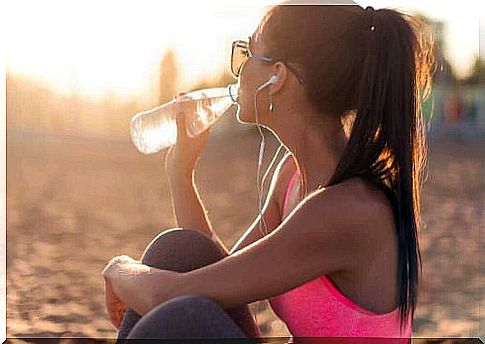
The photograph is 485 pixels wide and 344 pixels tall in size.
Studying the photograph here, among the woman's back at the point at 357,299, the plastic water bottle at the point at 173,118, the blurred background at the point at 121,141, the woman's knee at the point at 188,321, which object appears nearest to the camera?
the woman's knee at the point at 188,321

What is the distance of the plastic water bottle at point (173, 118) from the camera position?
209 centimetres

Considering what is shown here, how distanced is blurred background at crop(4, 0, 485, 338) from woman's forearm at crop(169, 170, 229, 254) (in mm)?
87

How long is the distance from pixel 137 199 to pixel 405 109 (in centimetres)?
81

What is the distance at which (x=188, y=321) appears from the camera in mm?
1534

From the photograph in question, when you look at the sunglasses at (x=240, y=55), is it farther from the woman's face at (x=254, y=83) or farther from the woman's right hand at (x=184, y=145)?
the woman's right hand at (x=184, y=145)

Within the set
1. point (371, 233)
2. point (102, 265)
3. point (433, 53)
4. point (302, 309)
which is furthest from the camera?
point (102, 265)

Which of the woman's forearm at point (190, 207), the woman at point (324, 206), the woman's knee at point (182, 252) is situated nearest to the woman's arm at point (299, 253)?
the woman at point (324, 206)

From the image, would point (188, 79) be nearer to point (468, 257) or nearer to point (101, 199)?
point (101, 199)

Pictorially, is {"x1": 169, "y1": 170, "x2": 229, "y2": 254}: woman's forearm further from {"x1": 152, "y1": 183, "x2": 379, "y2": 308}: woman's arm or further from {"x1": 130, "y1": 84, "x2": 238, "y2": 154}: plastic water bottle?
{"x1": 152, "y1": 183, "x2": 379, "y2": 308}: woman's arm

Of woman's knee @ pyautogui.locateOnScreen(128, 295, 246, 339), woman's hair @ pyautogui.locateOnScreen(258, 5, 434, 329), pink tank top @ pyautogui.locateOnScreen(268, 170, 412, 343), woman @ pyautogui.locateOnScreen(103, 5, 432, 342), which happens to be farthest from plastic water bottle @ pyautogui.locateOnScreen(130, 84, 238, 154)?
woman's knee @ pyautogui.locateOnScreen(128, 295, 246, 339)

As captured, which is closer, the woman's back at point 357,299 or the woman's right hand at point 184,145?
the woman's back at point 357,299

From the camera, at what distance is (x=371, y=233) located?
1617 mm

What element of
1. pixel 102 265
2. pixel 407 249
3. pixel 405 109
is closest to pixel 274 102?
pixel 405 109

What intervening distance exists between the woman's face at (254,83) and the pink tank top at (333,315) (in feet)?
1.11
